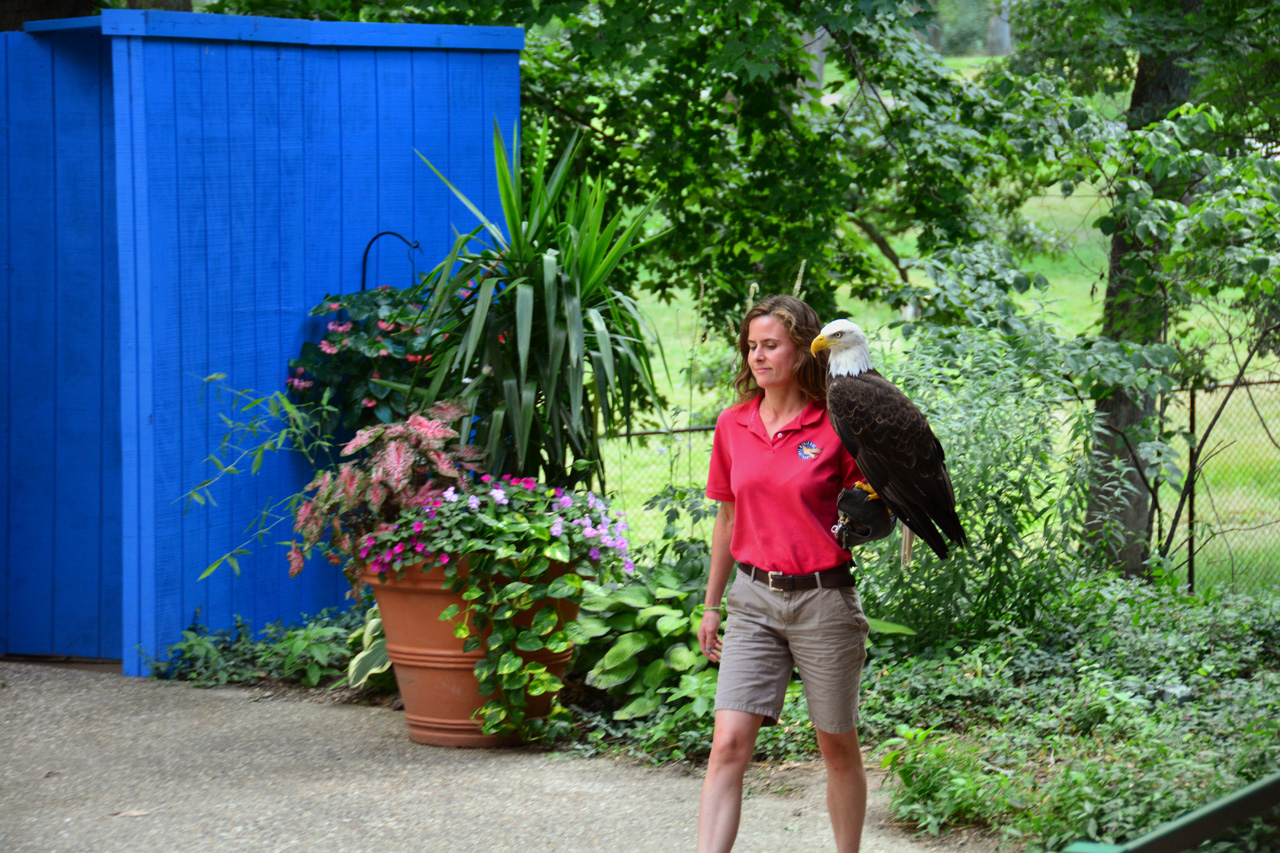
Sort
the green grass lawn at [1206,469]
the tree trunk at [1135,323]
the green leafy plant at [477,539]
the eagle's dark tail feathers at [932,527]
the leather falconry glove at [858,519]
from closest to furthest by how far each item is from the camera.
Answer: the leather falconry glove at [858,519]
the eagle's dark tail feathers at [932,527]
the green leafy plant at [477,539]
the tree trunk at [1135,323]
the green grass lawn at [1206,469]

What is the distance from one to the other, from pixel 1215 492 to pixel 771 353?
299 inches

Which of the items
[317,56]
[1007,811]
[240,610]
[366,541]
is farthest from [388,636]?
[317,56]

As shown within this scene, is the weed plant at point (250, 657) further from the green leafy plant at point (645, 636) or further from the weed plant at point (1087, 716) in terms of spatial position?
the weed plant at point (1087, 716)

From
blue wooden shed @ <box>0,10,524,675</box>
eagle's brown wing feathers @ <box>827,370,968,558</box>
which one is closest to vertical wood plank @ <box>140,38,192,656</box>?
blue wooden shed @ <box>0,10,524,675</box>

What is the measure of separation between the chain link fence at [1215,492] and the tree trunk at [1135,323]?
0.21 meters

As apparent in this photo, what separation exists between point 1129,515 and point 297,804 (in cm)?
635

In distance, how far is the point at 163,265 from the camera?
4980 millimetres

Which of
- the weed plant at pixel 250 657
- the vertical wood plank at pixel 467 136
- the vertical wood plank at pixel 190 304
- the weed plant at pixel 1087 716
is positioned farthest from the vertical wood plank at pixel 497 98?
the weed plant at pixel 1087 716

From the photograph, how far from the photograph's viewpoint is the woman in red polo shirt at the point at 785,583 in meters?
2.95

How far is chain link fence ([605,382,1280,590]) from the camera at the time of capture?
7199 millimetres

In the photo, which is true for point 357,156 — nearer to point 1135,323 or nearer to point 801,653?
point 801,653

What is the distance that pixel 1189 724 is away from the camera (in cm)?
388

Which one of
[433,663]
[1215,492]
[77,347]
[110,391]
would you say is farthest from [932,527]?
[1215,492]

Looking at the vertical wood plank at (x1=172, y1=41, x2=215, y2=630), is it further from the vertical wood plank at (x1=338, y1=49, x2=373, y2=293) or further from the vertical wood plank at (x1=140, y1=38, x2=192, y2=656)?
the vertical wood plank at (x1=338, y1=49, x2=373, y2=293)
